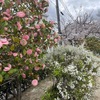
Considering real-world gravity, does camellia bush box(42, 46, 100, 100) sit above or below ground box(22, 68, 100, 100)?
above

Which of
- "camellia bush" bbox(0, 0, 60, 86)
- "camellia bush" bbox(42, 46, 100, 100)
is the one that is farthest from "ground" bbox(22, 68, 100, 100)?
"camellia bush" bbox(0, 0, 60, 86)

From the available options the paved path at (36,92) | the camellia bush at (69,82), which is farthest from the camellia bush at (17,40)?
the paved path at (36,92)

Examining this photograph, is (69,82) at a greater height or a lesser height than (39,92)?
greater

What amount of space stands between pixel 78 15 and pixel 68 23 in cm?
148

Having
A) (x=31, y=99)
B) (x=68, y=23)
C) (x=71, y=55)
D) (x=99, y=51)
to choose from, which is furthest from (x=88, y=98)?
(x=68, y=23)

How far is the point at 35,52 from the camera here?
4.77 meters

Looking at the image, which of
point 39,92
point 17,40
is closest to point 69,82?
point 39,92

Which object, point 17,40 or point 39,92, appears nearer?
point 17,40

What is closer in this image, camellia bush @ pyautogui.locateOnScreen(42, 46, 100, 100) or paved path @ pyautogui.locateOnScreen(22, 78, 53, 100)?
camellia bush @ pyautogui.locateOnScreen(42, 46, 100, 100)

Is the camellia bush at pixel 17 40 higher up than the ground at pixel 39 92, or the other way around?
the camellia bush at pixel 17 40

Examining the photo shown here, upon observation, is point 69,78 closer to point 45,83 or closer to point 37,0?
point 45,83

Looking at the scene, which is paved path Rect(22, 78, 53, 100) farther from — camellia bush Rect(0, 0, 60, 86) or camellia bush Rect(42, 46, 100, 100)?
camellia bush Rect(0, 0, 60, 86)

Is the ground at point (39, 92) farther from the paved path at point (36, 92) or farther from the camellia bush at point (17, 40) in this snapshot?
the camellia bush at point (17, 40)

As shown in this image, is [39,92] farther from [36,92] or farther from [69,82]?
[69,82]
